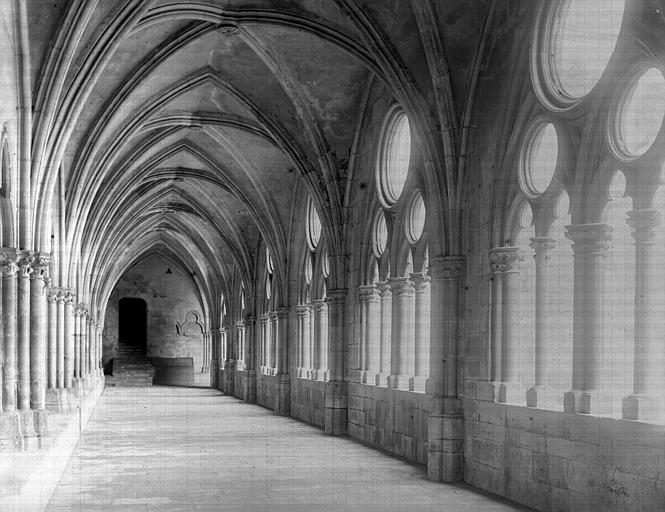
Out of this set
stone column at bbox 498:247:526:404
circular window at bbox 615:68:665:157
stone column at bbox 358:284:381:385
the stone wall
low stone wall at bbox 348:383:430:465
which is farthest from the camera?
the stone wall

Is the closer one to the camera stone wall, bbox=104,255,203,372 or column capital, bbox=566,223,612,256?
column capital, bbox=566,223,612,256

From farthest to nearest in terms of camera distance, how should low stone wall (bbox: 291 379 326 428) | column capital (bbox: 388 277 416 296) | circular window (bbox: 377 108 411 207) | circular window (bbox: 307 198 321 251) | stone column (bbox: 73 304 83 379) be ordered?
1. stone column (bbox: 73 304 83 379)
2. circular window (bbox: 307 198 321 251)
3. low stone wall (bbox: 291 379 326 428)
4. circular window (bbox: 377 108 411 207)
5. column capital (bbox: 388 277 416 296)

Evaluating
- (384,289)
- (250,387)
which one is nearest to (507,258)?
(384,289)

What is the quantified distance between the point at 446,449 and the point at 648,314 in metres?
4.52

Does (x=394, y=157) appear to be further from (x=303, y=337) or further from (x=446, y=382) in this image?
(x=303, y=337)

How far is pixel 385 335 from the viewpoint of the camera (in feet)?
51.6

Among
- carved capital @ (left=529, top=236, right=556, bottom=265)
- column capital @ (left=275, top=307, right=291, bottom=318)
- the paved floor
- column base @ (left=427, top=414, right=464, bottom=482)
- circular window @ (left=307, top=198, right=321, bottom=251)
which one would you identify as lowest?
the paved floor

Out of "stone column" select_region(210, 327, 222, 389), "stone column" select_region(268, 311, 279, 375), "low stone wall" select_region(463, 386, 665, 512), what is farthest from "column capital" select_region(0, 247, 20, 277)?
"stone column" select_region(210, 327, 222, 389)

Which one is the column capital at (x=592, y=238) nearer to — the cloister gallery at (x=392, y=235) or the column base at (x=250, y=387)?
the cloister gallery at (x=392, y=235)

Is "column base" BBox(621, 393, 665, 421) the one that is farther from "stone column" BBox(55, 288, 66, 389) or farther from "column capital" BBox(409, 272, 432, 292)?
"stone column" BBox(55, 288, 66, 389)

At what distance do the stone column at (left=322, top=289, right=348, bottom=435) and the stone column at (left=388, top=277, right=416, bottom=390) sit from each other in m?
2.73

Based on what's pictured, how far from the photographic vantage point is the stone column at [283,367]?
23.0 meters

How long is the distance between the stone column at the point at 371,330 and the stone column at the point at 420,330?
2.29m

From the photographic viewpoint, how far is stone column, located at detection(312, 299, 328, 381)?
20.8 metres
